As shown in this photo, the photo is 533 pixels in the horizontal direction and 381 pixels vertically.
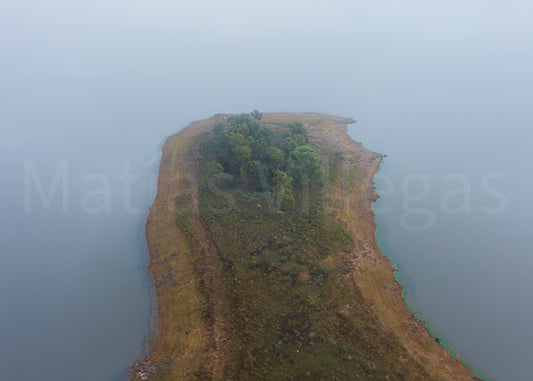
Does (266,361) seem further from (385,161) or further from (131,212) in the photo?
(385,161)

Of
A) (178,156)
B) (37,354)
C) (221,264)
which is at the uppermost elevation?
(178,156)

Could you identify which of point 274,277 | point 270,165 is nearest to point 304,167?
point 270,165

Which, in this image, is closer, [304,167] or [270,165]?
[304,167]

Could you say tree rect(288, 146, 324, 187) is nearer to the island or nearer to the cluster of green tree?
the cluster of green tree

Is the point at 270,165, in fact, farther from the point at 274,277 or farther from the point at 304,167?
the point at 274,277

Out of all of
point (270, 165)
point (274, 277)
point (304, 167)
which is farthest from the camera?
point (270, 165)

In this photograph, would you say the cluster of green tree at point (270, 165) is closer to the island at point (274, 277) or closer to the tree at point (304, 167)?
the tree at point (304, 167)

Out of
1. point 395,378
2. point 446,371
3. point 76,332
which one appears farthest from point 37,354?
point 446,371

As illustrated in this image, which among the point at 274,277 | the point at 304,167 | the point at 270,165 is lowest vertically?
the point at 274,277
